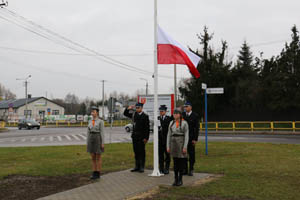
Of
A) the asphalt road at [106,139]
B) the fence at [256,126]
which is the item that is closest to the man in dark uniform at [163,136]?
the asphalt road at [106,139]

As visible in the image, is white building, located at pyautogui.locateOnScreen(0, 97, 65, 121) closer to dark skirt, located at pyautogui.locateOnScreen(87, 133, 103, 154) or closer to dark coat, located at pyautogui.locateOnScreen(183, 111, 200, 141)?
dark skirt, located at pyautogui.locateOnScreen(87, 133, 103, 154)

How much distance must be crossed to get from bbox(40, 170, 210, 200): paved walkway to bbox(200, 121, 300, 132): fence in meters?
25.6

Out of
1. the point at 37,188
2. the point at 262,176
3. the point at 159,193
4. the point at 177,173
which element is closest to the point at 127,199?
the point at 159,193

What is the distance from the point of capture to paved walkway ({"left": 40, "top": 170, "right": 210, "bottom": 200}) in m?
6.21

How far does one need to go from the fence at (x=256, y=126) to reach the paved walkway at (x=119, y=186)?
25589 millimetres

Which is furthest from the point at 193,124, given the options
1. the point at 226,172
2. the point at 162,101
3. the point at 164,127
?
the point at 162,101

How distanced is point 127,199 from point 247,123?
2992 centimetres

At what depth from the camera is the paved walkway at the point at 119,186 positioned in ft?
20.4

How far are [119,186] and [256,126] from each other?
95.1ft

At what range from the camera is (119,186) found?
23.1ft

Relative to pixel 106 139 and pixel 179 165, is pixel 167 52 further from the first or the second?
pixel 106 139

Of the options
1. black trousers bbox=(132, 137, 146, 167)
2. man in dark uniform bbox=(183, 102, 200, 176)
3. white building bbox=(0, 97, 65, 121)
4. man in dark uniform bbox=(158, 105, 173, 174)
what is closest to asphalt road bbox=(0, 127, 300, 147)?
black trousers bbox=(132, 137, 146, 167)

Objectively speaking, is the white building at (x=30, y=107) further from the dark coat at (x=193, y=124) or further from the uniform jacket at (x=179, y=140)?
the uniform jacket at (x=179, y=140)

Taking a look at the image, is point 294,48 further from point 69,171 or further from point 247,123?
point 69,171
